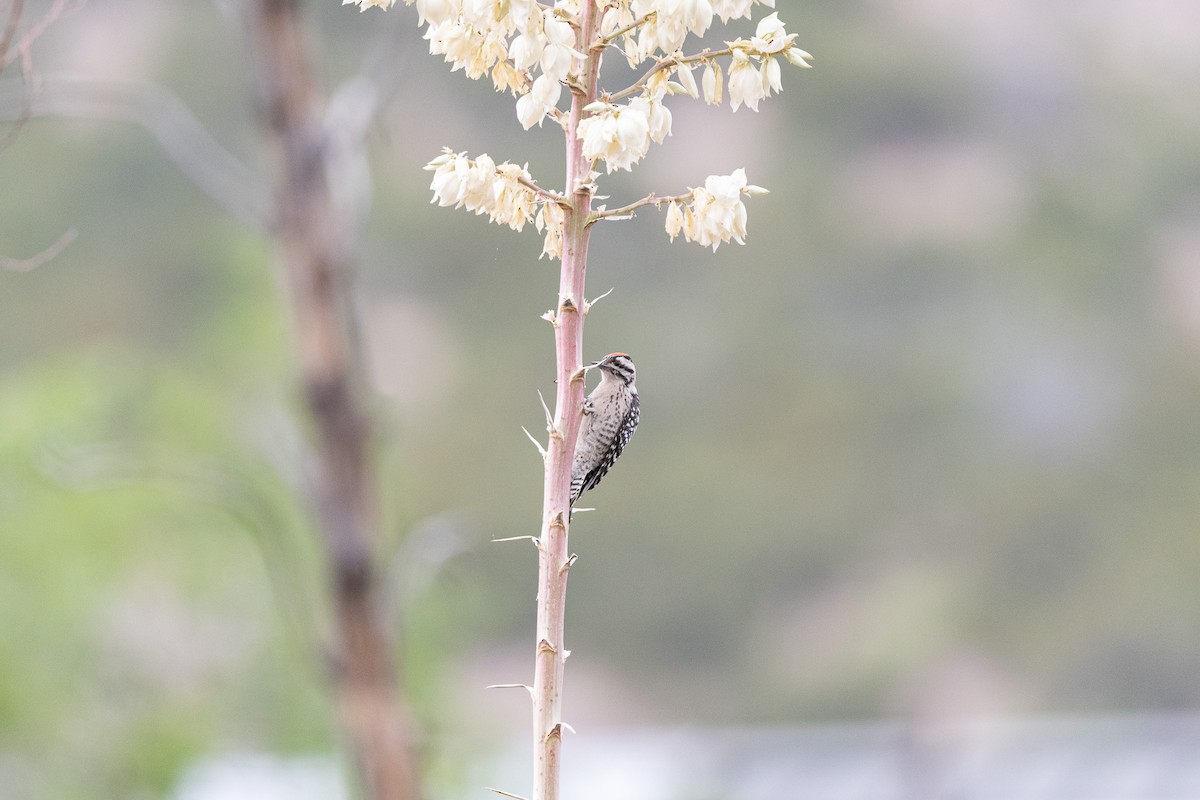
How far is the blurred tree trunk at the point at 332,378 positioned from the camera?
3180mm

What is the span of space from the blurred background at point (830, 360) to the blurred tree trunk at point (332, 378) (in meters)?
27.1

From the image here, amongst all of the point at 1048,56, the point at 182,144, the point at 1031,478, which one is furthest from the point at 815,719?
the point at 182,144

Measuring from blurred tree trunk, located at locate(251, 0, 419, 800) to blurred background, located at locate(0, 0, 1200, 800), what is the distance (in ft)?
88.8

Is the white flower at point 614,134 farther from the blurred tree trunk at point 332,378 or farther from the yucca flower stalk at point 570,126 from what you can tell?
the blurred tree trunk at point 332,378

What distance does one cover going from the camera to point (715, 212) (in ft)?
9.41

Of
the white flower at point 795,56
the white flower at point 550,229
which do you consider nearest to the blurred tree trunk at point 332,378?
the white flower at point 550,229

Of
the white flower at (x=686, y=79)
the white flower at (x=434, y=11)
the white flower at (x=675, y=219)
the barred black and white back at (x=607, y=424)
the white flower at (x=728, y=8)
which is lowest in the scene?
the white flower at (x=675, y=219)

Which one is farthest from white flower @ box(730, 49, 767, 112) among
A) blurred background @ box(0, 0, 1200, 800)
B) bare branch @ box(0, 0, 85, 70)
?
blurred background @ box(0, 0, 1200, 800)

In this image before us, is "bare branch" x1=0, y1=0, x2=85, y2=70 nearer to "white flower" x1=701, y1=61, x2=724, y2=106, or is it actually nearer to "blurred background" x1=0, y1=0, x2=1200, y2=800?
"white flower" x1=701, y1=61, x2=724, y2=106

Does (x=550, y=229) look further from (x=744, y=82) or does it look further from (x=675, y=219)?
(x=744, y=82)

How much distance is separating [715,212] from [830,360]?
5261 centimetres

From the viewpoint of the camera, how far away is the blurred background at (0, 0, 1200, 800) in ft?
144

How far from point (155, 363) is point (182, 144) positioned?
53.6ft

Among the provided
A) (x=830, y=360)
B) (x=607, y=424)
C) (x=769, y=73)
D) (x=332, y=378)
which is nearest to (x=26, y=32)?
(x=332, y=378)
